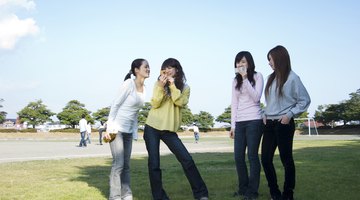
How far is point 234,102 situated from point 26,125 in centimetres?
5800

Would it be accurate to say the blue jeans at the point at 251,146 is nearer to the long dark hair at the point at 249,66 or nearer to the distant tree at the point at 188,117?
the long dark hair at the point at 249,66

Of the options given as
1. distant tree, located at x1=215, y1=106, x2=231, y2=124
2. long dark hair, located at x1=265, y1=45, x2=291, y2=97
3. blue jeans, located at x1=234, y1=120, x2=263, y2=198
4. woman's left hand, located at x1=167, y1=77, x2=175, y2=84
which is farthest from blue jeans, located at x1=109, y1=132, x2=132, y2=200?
distant tree, located at x1=215, y1=106, x2=231, y2=124

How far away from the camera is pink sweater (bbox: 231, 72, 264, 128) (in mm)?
4492

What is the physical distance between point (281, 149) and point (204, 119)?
5676 cm

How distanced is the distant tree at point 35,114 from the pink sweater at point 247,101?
53.7 meters

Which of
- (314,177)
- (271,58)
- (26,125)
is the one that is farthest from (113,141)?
(26,125)

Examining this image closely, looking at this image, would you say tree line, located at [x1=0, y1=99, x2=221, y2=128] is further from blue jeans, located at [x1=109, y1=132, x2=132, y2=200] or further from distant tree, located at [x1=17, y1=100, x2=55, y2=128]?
blue jeans, located at [x1=109, y1=132, x2=132, y2=200]

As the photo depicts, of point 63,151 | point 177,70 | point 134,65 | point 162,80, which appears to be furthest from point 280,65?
point 63,151

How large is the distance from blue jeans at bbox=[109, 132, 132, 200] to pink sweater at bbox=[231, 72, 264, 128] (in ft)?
4.42

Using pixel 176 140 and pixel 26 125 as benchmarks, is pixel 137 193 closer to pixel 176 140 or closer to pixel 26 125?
pixel 176 140

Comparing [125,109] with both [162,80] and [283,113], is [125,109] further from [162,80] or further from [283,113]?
[283,113]

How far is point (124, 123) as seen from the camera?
448 cm

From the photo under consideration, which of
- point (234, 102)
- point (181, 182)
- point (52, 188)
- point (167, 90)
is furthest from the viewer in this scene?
point (181, 182)

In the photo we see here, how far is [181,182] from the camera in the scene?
5969 mm
